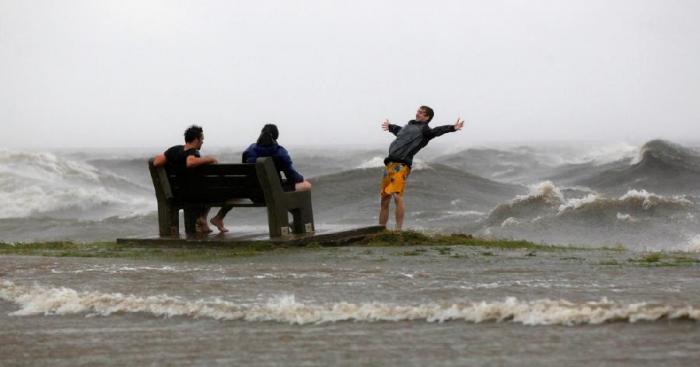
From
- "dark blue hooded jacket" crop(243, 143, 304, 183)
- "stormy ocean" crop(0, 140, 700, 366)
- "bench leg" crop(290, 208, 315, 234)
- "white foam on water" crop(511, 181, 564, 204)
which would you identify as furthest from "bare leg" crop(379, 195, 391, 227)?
"white foam on water" crop(511, 181, 564, 204)

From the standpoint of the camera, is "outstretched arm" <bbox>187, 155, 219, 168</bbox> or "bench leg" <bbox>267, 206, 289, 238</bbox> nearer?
"bench leg" <bbox>267, 206, 289, 238</bbox>

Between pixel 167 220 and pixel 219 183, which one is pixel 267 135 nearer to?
pixel 219 183

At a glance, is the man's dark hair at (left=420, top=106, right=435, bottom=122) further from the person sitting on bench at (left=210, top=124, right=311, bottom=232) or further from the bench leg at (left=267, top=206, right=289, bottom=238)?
the bench leg at (left=267, top=206, right=289, bottom=238)

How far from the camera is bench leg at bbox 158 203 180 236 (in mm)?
10883

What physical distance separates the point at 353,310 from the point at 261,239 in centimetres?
437

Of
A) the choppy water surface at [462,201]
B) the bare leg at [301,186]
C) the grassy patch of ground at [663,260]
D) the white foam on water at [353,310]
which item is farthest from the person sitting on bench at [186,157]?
the grassy patch of ground at [663,260]

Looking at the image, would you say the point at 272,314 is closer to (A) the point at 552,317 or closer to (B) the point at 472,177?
(A) the point at 552,317

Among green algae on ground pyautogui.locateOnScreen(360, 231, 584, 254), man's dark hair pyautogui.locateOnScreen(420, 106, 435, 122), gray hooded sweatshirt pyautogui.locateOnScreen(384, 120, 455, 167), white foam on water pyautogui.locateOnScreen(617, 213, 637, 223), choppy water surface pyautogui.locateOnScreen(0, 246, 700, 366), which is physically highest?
man's dark hair pyautogui.locateOnScreen(420, 106, 435, 122)

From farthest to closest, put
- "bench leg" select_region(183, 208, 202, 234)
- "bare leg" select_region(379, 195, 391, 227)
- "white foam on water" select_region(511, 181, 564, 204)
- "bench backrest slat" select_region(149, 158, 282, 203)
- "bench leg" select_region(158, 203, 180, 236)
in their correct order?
1. "white foam on water" select_region(511, 181, 564, 204)
2. "bare leg" select_region(379, 195, 391, 227)
3. "bench leg" select_region(183, 208, 202, 234)
4. "bench leg" select_region(158, 203, 180, 236)
5. "bench backrest slat" select_region(149, 158, 282, 203)

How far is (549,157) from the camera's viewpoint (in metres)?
53.5

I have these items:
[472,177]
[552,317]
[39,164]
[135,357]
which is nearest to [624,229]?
[472,177]

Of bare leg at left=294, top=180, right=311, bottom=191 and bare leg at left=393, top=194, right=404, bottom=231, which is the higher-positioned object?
bare leg at left=294, top=180, right=311, bottom=191

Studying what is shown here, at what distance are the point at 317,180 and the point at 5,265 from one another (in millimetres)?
19936

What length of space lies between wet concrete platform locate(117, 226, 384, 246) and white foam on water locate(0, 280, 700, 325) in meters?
3.44
